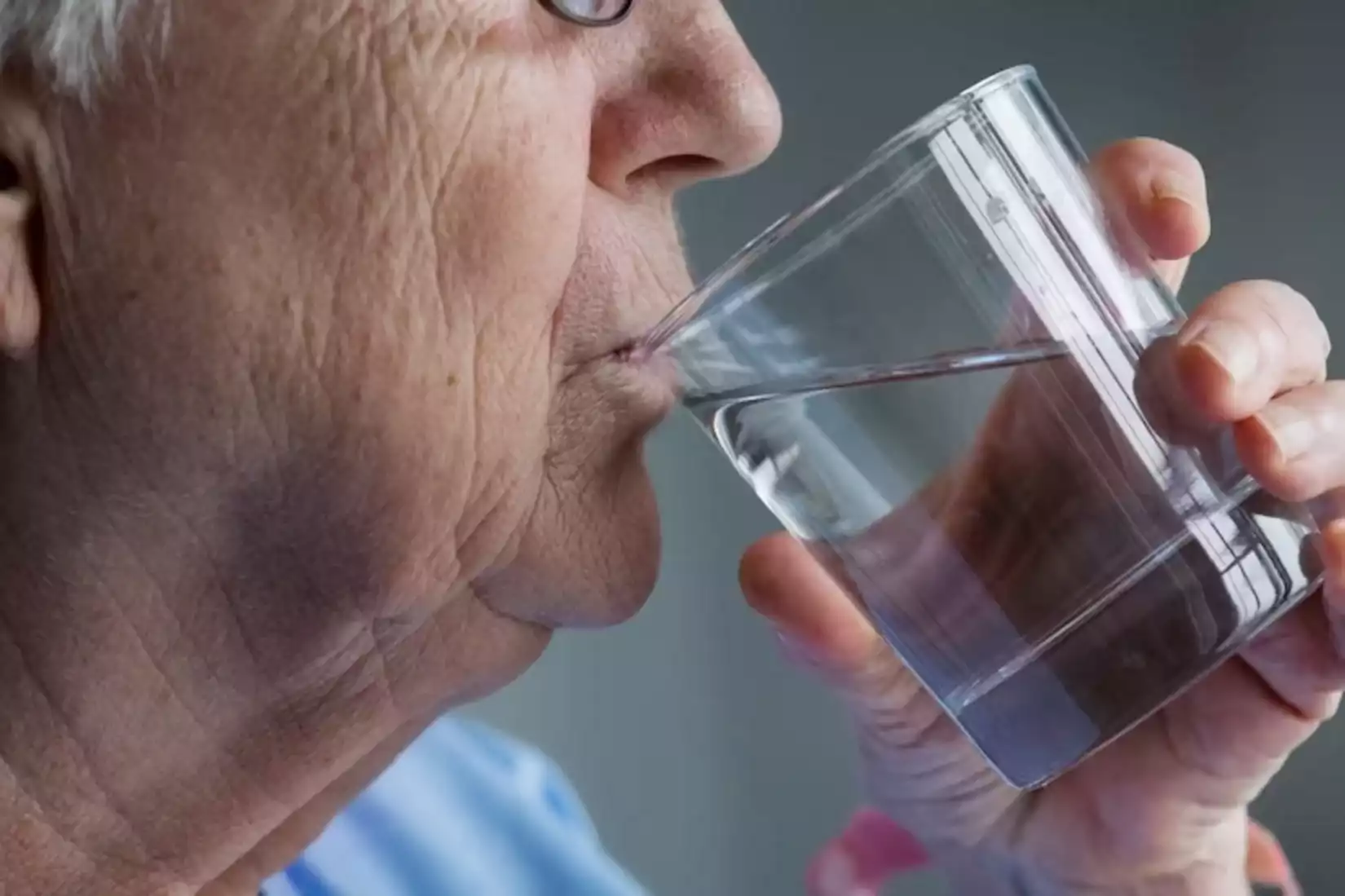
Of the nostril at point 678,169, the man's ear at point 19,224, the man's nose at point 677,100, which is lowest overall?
the nostril at point 678,169

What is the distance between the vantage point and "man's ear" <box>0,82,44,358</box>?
0.46m

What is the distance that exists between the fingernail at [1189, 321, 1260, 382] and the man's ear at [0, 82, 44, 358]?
44 centimetres

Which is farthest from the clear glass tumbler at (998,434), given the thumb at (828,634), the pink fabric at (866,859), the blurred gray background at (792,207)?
the blurred gray background at (792,207)

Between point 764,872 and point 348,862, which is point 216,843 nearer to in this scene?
point 348,862

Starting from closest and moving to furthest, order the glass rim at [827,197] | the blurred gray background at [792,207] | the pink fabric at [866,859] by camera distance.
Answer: the glass rim at [827,197]
the pink fabric at [866,859]
the blurred gray background at [792,207]

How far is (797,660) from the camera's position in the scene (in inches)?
28.4

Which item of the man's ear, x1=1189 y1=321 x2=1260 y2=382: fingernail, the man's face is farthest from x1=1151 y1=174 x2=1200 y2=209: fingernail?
the man's ear

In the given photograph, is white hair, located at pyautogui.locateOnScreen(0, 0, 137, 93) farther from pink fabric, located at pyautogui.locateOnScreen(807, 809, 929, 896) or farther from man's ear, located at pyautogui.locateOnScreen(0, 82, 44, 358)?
pink fabric, located at pyautogui.locateOnScreen(807, 809, 929, 896)

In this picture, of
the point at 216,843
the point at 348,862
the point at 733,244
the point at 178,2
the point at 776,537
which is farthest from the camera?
the point at 733,244

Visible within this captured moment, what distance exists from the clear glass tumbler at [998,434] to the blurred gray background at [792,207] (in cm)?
68

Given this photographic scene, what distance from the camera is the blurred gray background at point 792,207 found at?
3.71 feet

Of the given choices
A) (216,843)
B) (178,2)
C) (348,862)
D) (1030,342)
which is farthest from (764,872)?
(178,2)

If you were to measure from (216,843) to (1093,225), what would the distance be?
461mm

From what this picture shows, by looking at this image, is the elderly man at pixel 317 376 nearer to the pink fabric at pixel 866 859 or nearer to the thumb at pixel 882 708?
the thumb at pixel 882 708
